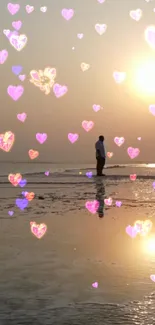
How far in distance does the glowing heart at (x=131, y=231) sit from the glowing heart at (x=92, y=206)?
79.9 inches

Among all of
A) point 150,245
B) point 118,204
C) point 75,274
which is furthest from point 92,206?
point 75,274

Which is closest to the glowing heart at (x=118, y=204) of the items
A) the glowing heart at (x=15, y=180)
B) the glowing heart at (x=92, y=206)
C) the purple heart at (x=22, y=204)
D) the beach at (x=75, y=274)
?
the glowing heart at (x=92, y=206)

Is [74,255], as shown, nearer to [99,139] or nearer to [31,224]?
[31,224]

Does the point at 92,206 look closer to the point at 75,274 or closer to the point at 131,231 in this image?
the point at 131,231

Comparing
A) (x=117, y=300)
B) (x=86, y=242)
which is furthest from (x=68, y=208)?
(x=117, y=300)

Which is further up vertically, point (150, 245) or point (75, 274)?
point (150, 245)

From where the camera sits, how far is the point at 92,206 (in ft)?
32.7

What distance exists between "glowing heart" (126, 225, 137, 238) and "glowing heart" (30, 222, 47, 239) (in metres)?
1.21

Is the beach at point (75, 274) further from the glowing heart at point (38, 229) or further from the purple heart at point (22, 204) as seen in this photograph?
the purple heart at point (22, 204)

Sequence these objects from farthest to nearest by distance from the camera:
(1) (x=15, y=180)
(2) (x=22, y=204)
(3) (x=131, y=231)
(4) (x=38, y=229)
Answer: (1) (x=15, y=180), (2) (x=22, y=204), (4) (x=38, y=229), (3) (x=131, y=231)

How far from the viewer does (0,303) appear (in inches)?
130

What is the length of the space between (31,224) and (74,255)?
7.52 feet

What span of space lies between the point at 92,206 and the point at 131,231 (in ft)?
11.2

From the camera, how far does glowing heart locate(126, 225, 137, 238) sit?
622 centimetres
